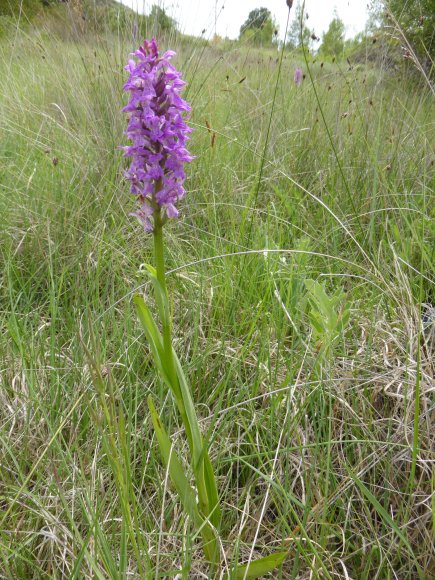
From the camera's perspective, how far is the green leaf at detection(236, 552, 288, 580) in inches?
41.4

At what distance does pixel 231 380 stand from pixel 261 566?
613mm

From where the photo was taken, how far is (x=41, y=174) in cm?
276

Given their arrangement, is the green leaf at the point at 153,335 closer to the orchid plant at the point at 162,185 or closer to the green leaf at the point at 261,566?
the orchid plant at the point at 162,185

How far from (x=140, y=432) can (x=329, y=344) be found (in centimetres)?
54

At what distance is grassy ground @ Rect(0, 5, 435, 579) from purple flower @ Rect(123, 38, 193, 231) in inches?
7.0

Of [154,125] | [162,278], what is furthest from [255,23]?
[162,278]

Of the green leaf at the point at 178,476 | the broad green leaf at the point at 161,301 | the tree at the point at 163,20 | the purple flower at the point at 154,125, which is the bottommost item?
the green leaf at the point at 178,476

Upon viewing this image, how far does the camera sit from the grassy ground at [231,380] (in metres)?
1.17

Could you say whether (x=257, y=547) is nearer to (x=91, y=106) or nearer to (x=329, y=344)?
(x=329, y=344)

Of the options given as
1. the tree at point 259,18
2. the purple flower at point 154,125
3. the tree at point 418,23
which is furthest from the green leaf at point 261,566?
the tree at point 418,23

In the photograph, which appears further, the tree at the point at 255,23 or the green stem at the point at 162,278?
the tree at the point at 255,23

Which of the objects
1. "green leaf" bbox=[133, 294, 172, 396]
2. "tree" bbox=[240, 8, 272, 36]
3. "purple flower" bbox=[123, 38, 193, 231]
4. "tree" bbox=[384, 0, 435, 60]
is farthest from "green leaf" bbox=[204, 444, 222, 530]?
"tree" bbox=[384, 0, 435, 60]

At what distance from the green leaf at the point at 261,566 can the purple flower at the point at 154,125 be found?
717 millimetres

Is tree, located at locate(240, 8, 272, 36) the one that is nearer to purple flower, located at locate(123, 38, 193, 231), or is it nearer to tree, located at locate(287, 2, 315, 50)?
tree, located at locate(287, 2, 315, 50)
